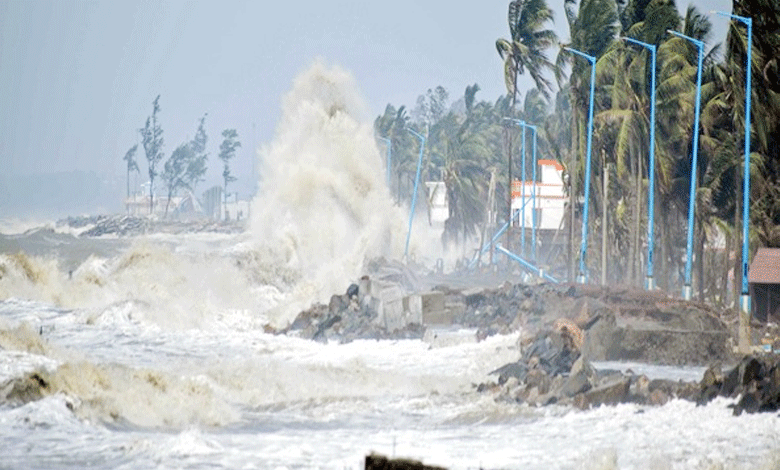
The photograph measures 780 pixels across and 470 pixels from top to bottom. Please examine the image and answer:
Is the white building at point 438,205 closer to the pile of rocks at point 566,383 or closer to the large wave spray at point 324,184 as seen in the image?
the large wave spray at point 324,184

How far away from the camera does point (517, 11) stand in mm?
64188

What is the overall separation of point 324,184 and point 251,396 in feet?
136

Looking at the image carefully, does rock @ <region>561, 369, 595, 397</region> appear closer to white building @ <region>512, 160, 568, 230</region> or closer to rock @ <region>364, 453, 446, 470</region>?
rock @ <region>364, 453, 446, 470</region>

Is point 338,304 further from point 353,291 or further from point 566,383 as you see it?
point 566,383

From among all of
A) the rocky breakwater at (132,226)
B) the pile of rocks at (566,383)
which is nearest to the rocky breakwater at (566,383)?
the pile of rocks at (566,383)

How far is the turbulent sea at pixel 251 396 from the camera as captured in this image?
60.9 ft

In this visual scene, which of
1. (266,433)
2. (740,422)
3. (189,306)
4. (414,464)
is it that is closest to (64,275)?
(189,306)

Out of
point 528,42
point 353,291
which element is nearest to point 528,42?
point 528,42

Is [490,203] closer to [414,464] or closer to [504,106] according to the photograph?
[504,106]

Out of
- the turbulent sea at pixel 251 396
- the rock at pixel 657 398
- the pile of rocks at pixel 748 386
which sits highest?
the pile of rocks at pixel 748 386

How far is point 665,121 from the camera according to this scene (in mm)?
48719

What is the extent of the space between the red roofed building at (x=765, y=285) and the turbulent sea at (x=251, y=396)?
→ 6842mm

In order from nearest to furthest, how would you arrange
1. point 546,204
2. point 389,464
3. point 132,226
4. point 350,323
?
1. point 389,464
2. point 350,323
3. point 546,204
4. point 132,226

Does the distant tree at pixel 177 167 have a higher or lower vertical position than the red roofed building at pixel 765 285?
higher
